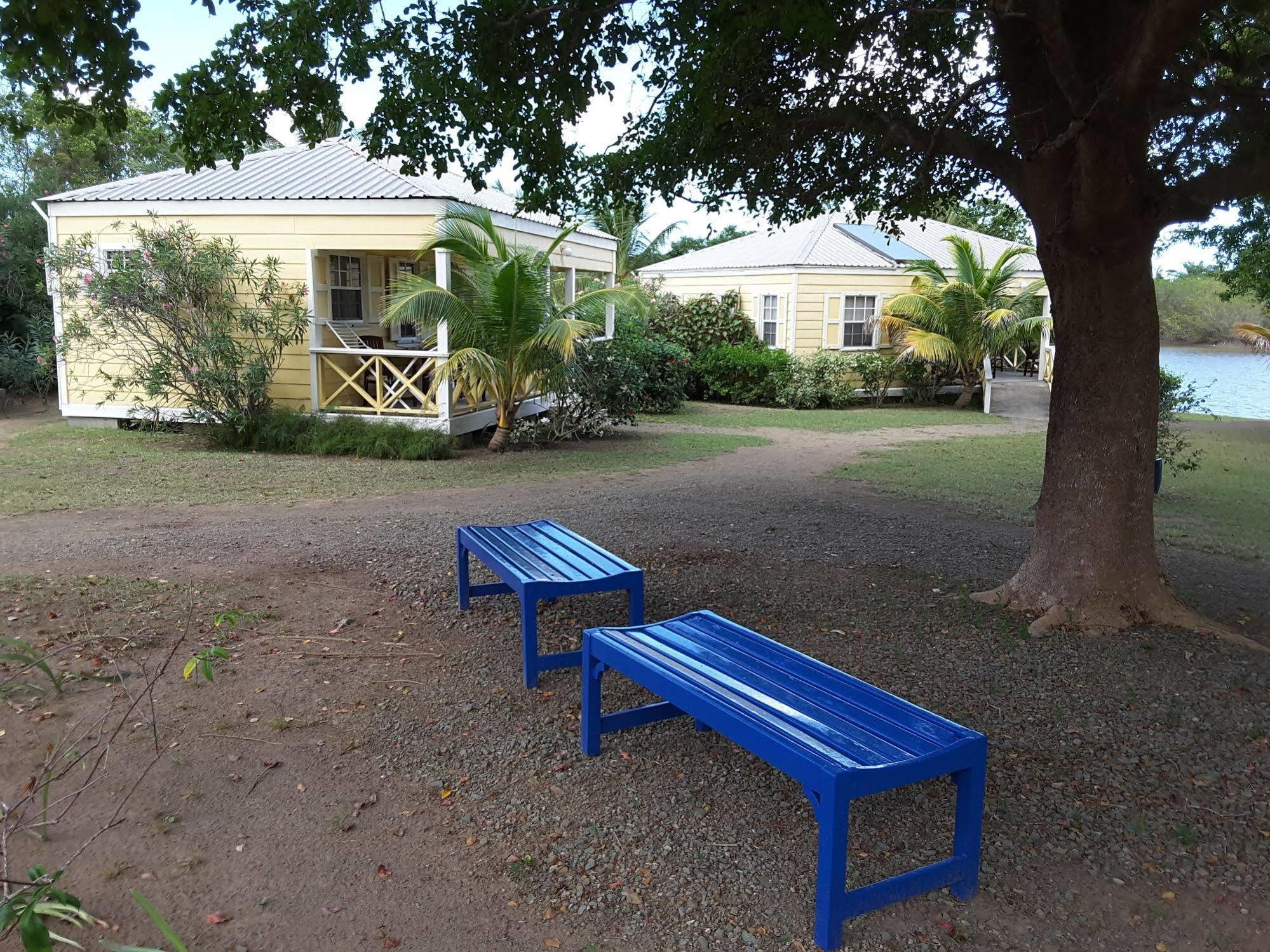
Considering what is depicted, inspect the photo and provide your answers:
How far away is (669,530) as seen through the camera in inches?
323

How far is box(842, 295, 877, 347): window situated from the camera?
22.8m

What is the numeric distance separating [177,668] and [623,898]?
9.57 ft

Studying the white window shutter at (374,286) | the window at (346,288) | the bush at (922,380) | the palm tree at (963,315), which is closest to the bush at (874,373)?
the bush at (922,380)

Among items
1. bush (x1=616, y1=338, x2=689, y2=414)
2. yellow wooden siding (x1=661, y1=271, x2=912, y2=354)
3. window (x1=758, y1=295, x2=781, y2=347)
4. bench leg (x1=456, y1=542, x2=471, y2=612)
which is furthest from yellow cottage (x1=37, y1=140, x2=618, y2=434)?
window (x1=758, y1=295, x2=781, y2=347)

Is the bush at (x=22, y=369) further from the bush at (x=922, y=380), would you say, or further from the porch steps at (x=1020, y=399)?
the porch steps at (x=1020, y=399)

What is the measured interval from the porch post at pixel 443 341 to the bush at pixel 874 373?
39.3 feet

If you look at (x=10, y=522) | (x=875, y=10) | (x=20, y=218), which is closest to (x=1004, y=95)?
(x=875, y=10)

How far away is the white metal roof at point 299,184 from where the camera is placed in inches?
521

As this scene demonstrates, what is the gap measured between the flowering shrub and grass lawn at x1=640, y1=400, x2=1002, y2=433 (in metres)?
7.60

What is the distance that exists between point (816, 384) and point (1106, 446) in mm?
16433

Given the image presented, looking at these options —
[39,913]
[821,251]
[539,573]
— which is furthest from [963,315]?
[39,913]

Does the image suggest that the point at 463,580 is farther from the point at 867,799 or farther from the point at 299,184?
the point at 299,184

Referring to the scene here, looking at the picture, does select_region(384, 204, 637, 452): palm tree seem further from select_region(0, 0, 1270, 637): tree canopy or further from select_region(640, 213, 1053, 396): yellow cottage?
select_region(640, 213, 1053, 396): yellow cottage

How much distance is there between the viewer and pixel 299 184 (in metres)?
13.8
